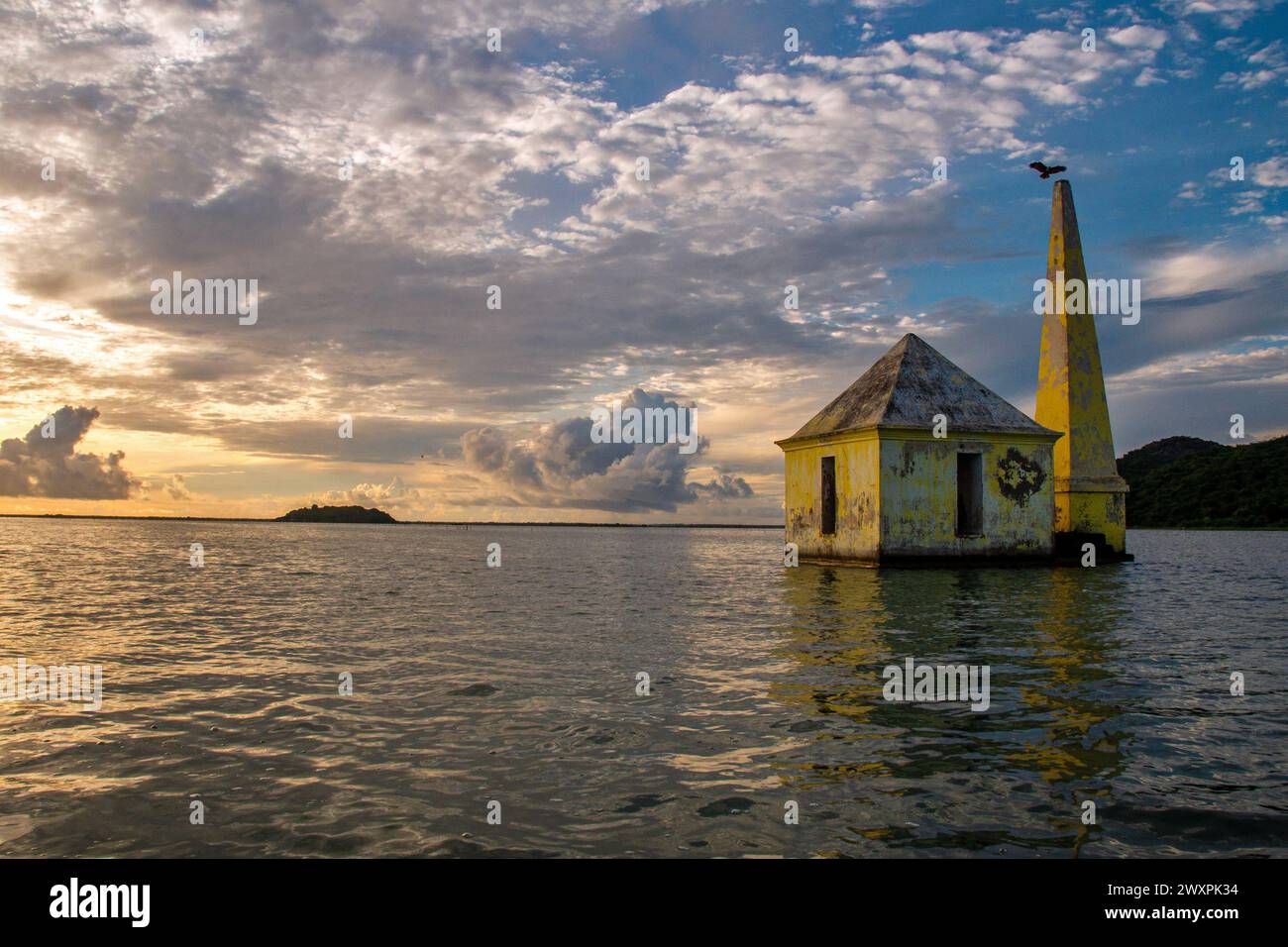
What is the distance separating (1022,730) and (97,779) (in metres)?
6.84

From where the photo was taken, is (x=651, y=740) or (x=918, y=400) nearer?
(x=651, y=740)

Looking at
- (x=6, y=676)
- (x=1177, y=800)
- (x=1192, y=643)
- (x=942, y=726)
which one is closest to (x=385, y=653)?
(x=6, y=676)

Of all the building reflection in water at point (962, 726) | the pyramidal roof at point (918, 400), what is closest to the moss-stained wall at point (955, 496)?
the pyramidal roof at point (918, 400)

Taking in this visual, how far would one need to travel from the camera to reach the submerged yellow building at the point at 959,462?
87.1 ft

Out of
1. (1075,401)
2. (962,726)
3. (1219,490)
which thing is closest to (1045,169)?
(1075,401)

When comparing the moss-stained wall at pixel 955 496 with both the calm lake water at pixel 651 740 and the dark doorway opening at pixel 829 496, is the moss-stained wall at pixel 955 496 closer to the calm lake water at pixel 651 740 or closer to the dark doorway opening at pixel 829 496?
the dark doorway opening at pixel 829 496

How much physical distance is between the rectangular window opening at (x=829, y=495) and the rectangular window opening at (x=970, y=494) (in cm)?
420

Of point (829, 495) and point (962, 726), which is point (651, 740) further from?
point (829, 495)

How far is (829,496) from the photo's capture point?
30.4 meters

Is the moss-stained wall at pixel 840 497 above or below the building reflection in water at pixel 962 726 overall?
above

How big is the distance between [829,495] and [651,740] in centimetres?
2473

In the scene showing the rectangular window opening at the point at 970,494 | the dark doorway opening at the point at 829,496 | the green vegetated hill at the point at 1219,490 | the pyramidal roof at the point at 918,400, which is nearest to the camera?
the pyramidal roof at the point at 918,400

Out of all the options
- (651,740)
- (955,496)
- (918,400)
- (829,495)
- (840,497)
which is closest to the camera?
(651,740)

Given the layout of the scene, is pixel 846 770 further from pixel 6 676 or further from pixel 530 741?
pixel 6 676
